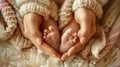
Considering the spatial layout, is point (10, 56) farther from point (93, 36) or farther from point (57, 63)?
point (93, 36)

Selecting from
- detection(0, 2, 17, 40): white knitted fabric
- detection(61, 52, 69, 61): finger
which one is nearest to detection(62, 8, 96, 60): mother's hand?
detection(61, 52, 69, 61): finger

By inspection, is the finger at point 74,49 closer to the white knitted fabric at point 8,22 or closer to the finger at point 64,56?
the finger at point 64,56

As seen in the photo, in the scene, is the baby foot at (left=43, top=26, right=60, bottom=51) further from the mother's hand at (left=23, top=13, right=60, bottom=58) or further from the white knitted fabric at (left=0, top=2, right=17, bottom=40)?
the white knitted fabric at (left=0, top=2, right=17, bottom=40)

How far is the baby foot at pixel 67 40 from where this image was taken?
107cm

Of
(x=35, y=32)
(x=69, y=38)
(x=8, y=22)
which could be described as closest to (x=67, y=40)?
(x=69, y=38)

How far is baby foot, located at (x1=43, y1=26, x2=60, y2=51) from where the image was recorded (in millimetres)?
1073

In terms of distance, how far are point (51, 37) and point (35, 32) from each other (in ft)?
0.20

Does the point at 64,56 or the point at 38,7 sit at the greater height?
the point at 38,7

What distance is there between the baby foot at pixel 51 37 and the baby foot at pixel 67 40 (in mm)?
22

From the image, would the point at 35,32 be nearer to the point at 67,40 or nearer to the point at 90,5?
the point at 67,40

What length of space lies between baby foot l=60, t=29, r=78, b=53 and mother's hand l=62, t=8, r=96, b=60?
0.02 metres

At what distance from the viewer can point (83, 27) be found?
1076mm

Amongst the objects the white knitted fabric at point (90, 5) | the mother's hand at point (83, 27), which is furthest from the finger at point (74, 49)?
the white knitted fabric at point (90, 5)

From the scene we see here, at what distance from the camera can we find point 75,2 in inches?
45.2
